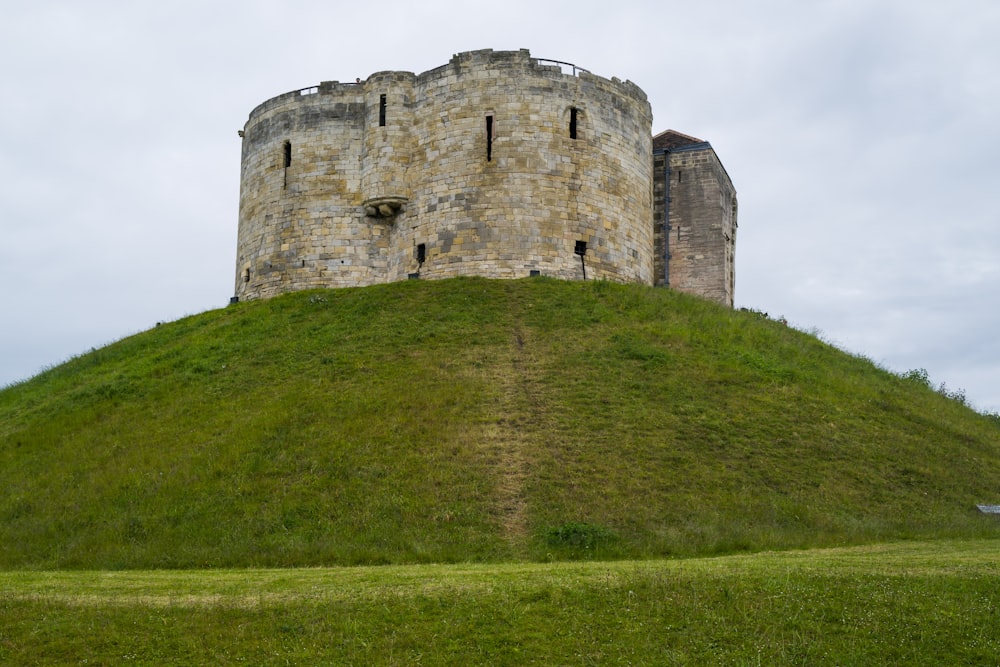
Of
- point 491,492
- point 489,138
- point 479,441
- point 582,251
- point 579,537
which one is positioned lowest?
point 579,537

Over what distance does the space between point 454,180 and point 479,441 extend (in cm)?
1134

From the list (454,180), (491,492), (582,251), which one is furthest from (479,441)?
(454,180)

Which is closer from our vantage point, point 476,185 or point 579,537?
point 579,537

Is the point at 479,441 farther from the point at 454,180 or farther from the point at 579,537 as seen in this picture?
the point at 454,180

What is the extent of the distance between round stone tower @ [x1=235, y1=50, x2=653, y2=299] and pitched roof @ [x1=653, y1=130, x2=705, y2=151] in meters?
1.66

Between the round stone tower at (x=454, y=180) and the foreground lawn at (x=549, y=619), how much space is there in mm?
15717

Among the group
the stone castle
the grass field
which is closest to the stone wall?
the stone castle

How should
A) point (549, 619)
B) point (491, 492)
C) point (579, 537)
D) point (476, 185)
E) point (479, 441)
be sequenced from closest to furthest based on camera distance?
point (549, 619) < point (579, 537) < point (491, 492) < point (479, 441) < point (476, 185)

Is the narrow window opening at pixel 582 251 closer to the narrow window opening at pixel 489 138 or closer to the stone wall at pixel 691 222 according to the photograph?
the narrow window opening at pixel 489 138

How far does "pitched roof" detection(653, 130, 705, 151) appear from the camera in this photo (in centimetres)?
3112

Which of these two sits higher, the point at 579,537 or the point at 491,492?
the point at 491,492

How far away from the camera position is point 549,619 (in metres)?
10.1

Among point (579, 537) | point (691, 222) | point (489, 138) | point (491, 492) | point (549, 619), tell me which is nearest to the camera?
point (549, 619)

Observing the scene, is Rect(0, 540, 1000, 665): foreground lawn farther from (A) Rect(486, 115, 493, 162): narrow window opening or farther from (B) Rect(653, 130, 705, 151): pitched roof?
(B) Rect(653, 130, 705, 151): pitched roof
